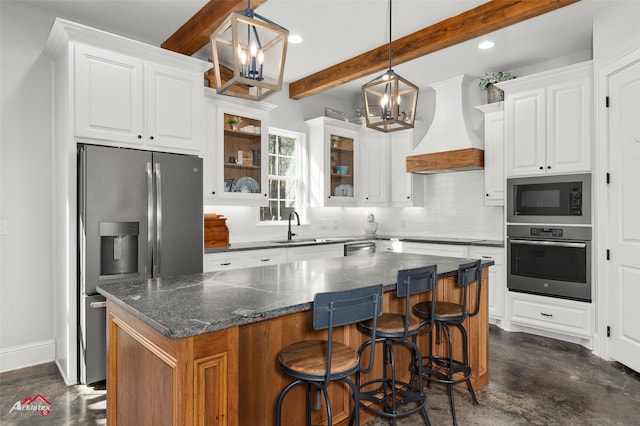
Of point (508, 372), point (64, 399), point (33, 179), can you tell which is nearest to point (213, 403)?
point (64, 399)

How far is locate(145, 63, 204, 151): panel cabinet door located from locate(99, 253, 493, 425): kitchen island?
1.56m

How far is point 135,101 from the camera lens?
3158 mm

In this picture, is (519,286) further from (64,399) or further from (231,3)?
(64,399)

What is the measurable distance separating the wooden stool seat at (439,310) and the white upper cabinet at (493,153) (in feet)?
7.81

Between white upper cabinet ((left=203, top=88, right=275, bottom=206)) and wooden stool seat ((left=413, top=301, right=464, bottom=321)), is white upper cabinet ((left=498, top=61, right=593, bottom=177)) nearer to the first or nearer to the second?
wooden stool seat ((left=413, top=301, right=464, bottom=321))

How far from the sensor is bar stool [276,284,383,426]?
5.25 ft

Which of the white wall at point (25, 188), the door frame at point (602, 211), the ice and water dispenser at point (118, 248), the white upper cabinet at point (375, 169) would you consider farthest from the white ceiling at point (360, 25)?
the ice and water dispenser at point (118, 248)

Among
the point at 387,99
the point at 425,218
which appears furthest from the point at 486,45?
the point at 425,218

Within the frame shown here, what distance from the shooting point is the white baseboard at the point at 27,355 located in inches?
123

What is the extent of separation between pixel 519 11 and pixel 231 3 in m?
2.28

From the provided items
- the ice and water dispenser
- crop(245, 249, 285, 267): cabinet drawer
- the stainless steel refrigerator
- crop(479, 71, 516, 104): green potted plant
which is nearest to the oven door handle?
crop(479, 71, 516, 104): green potted plant

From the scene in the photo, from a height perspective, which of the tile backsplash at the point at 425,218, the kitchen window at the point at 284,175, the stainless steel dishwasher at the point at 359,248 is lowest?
the stainless steel dishwasher at the point at 359,248

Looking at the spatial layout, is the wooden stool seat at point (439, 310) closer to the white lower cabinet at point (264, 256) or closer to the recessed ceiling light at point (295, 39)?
the white lower cabinet at point (264, 256)

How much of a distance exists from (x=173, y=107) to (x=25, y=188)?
1401mm
